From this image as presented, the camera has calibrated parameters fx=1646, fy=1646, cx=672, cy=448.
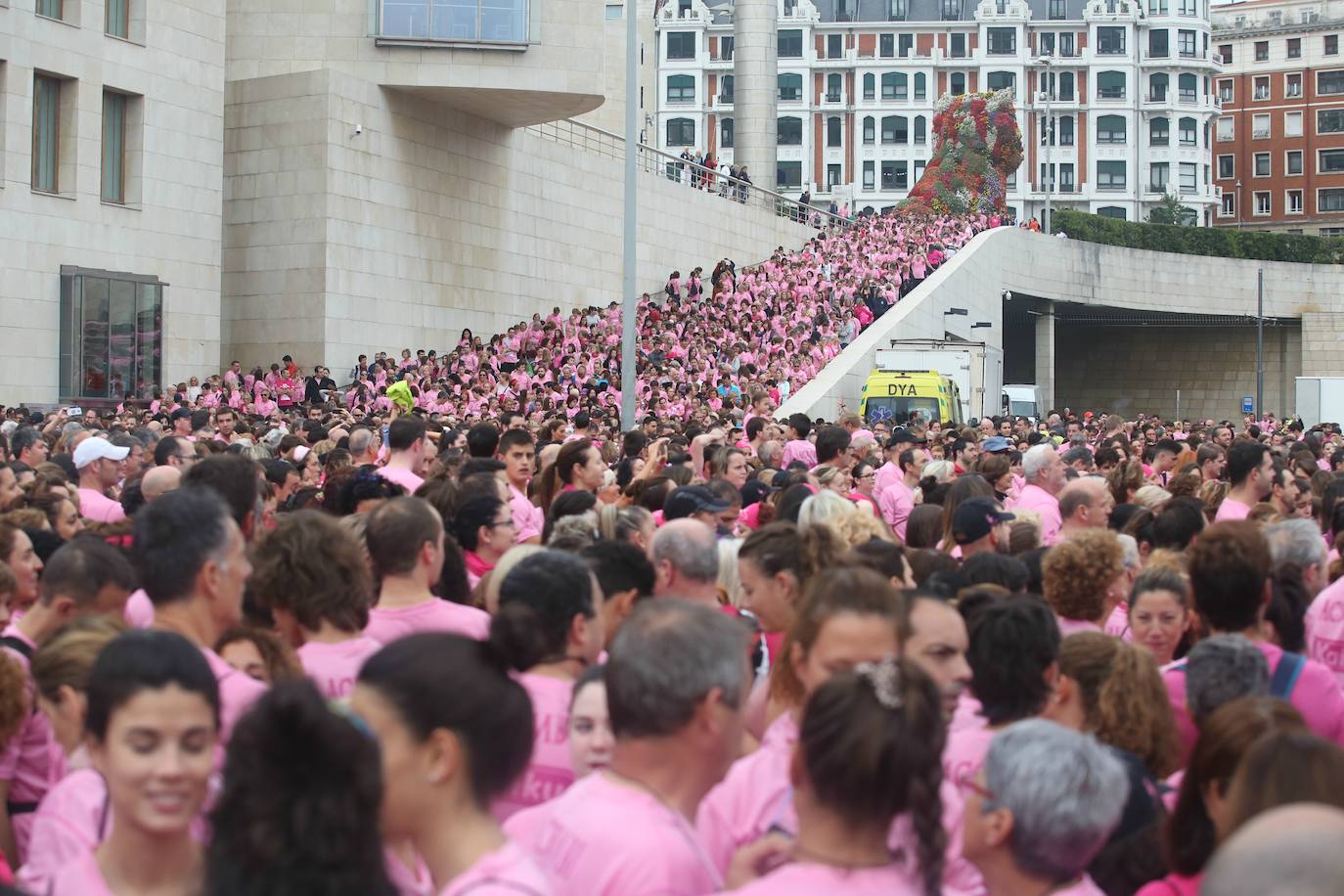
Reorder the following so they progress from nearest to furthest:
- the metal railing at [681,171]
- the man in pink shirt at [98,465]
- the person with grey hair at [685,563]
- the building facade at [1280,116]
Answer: the person with grey hair at [685,563] → the man in pink shirt at [98,465] → the metal railing at [681,171] → the building facade at [1280,116]

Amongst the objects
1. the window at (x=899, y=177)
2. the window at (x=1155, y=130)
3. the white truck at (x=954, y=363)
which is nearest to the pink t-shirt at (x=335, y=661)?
the white truck at (x=954, y=363)

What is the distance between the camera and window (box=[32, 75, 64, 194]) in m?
25.3

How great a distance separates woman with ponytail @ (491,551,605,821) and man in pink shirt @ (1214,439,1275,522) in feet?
18.2

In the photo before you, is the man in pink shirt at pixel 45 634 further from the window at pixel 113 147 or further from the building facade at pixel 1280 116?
the building facade at pixel 1280 116

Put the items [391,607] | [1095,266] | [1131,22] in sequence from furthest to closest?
[1131,22] < [1095,266] < [391,607]

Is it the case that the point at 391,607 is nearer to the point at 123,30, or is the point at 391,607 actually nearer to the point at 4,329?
the point at 4,329

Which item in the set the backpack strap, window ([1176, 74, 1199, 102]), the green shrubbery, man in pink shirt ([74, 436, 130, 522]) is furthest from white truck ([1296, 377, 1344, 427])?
window ([1176, 74, 1199, 102])

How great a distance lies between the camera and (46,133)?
2559 cm

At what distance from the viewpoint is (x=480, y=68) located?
30.6 metres

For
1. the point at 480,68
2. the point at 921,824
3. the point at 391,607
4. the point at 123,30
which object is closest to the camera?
the point at 921,824

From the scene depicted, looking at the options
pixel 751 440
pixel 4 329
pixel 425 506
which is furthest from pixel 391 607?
pixel 4 329

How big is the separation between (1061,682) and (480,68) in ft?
89.7

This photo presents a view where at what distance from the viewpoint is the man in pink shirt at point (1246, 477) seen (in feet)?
30.8

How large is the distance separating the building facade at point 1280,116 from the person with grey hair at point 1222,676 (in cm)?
9831
